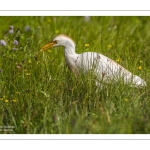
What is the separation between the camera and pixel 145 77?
242 inches

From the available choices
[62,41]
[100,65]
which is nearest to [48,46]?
[62,41]

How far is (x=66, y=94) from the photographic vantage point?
583 cm

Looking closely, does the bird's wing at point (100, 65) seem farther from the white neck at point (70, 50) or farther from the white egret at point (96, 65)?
the white neck at point (70, 50)

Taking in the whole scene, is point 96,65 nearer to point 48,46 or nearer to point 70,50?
point 70,50

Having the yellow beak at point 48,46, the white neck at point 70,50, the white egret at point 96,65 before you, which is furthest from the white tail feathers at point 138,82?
the yellow beak at point 48,46

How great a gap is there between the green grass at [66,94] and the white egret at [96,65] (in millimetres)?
83

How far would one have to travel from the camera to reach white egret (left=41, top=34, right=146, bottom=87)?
5.98 meters

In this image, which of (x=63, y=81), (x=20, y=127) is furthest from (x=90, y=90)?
(x=20, y=127)

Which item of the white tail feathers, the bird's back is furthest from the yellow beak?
the white tail feathers

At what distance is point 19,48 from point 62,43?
0.87 m

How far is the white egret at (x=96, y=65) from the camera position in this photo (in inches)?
236

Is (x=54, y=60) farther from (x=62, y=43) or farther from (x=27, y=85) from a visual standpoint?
(x=27, y=85)

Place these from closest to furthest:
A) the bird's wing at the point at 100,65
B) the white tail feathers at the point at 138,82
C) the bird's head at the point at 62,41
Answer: the white tail feathers at the point at 138,82 → the bird's wing at the point at 100,65 → the bird's head at the point at 62,41

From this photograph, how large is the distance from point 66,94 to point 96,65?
0.58 meters
